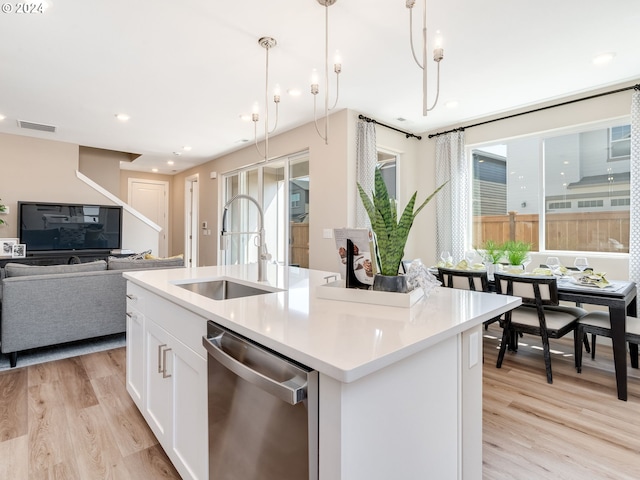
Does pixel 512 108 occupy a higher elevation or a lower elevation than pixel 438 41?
higher

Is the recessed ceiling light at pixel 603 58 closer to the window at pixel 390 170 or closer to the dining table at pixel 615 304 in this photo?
the dining table at pixel 615 304

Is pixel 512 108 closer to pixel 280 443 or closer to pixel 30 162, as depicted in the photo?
pixel 280 443

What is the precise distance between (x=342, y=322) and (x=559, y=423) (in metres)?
1.84

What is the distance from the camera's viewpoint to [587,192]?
364 cm

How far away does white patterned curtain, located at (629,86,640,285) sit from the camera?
10.0 ft

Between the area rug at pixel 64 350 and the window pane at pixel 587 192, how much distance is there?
490cm

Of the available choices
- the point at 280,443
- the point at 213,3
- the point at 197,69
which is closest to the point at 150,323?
the point at 280,443

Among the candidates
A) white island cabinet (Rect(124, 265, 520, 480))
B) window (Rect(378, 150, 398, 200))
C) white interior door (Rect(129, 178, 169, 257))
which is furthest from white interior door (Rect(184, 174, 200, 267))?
white island cabinet (Rect(124, 265, 520, 480))

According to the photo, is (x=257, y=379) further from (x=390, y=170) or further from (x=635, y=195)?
(x=390, y=170)

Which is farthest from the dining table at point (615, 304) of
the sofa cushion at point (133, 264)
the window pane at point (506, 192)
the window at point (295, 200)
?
the sofa cushion at point (133, 264)

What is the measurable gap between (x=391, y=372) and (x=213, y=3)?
2.41 m

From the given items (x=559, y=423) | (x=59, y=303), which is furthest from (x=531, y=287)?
(x=59, y=303)

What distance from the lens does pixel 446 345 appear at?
1034 mm

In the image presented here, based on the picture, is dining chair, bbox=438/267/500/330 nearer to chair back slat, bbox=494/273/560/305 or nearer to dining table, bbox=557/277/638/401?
chair back slat, bbox=494/273/560/305
